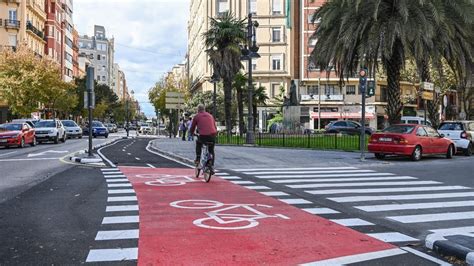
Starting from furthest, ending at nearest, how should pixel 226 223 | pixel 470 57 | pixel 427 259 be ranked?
pixel 470 57 → pixel 226 223 → pixel 427 259

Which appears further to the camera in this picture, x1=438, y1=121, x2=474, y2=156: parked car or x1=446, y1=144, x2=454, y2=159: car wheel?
x1=438, y1=121, x2=474, y2=156: parked car

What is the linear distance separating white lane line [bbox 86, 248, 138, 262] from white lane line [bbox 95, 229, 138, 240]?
611mm

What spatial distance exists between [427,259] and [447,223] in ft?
8.10

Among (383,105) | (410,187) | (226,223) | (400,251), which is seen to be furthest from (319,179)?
(383,105)

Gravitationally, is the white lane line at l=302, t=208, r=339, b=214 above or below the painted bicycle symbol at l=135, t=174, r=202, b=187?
below

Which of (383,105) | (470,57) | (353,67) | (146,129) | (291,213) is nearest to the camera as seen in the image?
(291,213)

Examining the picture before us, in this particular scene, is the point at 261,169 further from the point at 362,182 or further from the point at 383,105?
the point at 383,105

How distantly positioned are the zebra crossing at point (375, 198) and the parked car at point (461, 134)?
32.6 feet

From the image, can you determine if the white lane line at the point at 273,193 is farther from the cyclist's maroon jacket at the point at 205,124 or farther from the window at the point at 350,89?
the window at the point at 350,89

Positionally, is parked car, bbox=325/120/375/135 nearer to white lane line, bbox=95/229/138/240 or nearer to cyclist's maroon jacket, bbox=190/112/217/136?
cyclist's maroon jacket, bbox=190/112/217/136

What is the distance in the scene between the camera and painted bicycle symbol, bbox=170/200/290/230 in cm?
754

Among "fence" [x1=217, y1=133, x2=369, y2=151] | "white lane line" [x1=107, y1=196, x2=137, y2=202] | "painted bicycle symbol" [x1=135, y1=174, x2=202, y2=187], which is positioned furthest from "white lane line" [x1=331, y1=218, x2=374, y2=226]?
"fence" [x1=217, y1=133, x2=369, y2=151]

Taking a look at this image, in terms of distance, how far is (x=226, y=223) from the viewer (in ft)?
25.1

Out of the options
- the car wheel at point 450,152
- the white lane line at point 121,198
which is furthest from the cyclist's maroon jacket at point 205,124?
the car wheel at point 450,152
